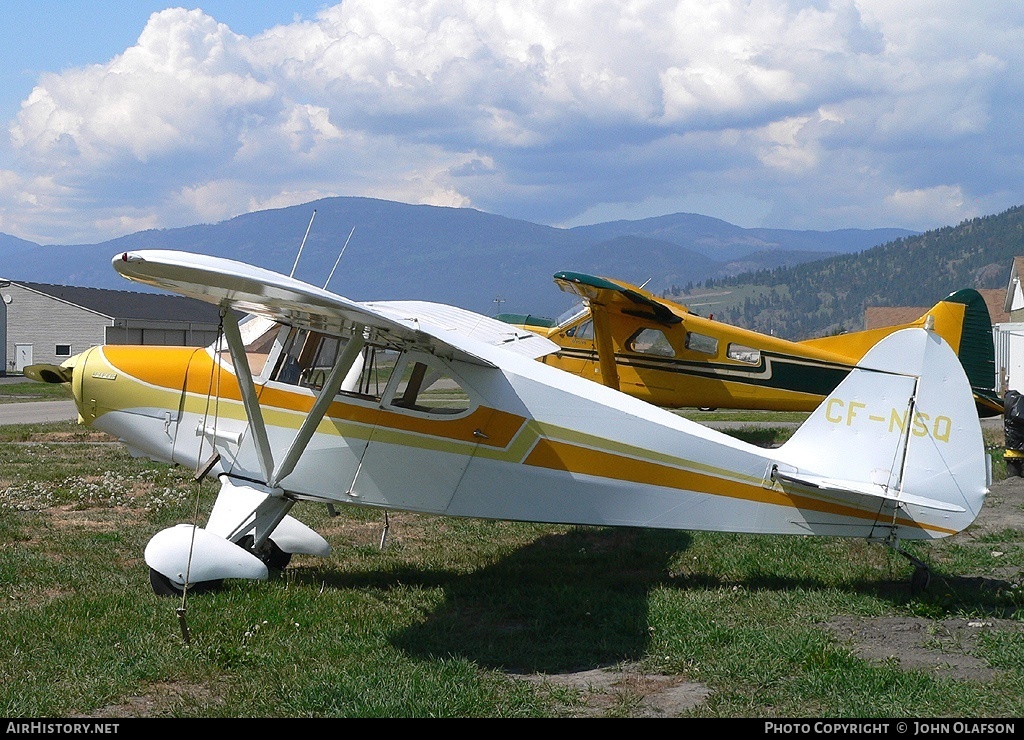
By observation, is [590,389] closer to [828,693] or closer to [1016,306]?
[828,693]

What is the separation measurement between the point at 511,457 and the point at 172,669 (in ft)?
8.87

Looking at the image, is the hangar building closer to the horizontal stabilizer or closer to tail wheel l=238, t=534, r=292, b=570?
tail wheel l=238, t=534, r=292, b=570

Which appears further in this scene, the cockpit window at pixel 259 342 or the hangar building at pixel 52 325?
the hangar building at pixel 52 325

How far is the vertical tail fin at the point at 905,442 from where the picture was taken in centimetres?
624

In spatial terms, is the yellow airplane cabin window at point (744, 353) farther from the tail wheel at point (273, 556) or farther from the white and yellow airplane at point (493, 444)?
the tail wheel at point (273, 556)

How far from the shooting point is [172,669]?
522 centimetres

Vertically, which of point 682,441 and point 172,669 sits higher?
point 682,441

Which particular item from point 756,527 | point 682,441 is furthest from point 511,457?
point 756,527

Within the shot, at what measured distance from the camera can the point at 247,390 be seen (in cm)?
674

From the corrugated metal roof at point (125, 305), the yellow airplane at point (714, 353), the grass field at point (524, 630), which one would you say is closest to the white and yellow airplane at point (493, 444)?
the grass field at point (524, 630)

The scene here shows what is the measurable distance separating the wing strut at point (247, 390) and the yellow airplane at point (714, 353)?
790 centimetres

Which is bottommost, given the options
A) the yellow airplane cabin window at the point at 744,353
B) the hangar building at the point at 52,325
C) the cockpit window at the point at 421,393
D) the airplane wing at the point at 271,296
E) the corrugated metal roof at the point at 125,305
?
the hangar building at the point at 52,325

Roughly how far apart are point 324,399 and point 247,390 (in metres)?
0.57

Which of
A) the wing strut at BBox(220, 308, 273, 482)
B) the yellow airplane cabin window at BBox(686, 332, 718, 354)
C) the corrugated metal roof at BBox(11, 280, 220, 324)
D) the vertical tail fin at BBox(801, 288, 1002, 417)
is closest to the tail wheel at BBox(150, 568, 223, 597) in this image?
the wing strut at BBox(220, 308, 273, 482)
